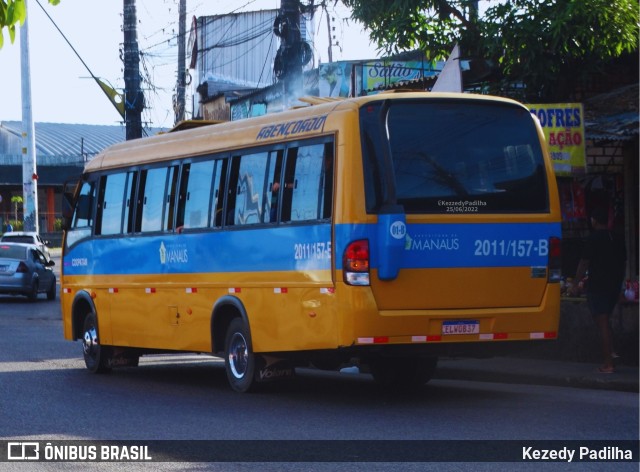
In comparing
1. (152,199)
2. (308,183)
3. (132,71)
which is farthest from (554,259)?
(132,71)

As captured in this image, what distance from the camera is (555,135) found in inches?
655

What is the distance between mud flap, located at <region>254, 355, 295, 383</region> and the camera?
13133 millimetres

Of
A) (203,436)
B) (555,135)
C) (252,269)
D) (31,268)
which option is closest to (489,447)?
(203,436)

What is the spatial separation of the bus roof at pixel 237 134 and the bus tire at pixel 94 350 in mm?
2114

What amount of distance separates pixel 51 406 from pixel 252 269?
2458mm

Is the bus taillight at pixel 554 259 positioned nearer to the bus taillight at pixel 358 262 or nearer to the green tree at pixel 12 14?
the bus taillight at pixel 358 262

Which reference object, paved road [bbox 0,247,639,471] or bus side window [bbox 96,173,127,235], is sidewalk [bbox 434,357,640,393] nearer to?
paved road [bbox 0,247,639,471]

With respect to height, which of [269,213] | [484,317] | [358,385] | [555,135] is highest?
[555,135]

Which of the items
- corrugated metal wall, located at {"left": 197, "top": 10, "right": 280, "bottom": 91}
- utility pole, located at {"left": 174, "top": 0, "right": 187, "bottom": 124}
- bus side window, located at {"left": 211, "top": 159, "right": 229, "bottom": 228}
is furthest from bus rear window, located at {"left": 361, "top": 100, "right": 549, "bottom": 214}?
corrugated metal wall, located at {"left": 197, "top": 10, "right": 280, "bottom": 91}

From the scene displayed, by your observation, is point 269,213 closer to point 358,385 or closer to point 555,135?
point 358,385

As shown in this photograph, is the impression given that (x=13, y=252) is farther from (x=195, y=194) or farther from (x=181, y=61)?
(x=195, y=194)

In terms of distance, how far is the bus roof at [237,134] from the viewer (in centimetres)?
1210

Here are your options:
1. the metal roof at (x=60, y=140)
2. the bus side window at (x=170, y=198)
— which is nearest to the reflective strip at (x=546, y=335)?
the bus side window at (x=170, y=198)

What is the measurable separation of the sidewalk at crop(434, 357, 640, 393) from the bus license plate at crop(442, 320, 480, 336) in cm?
237
